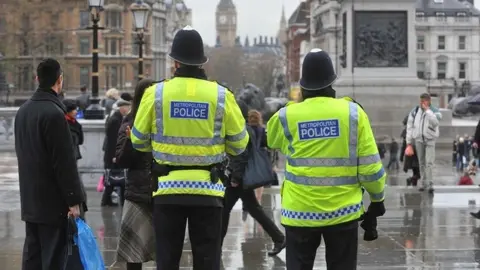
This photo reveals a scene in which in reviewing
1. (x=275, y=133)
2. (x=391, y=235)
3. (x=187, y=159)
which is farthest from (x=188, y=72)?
(x=391, y=235)

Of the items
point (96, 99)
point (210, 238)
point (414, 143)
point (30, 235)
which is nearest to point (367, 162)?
point (210, 238)

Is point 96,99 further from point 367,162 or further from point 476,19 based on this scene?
point 476,19

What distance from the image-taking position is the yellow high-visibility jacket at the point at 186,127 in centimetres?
652

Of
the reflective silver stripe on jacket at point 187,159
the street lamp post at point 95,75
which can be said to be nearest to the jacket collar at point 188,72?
the reflective silver stripe on jacket at point 187,159

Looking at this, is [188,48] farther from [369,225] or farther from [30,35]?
[30,35]

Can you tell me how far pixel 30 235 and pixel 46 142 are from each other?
2.54 ft

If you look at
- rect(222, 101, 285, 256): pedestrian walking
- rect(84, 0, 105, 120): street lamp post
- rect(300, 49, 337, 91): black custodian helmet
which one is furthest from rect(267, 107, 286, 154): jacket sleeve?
rect(84, 0, 105, 120): street lamp post

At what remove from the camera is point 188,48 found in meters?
6.73

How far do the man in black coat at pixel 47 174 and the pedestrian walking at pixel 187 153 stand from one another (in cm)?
59

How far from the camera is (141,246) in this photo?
8055 millimetres

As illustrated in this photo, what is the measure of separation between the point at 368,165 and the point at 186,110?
1.37 m

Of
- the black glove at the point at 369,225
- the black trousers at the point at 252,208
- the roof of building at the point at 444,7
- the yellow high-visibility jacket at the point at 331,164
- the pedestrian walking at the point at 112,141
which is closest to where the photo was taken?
the yellow high-visibility jacket at the point at 331,164

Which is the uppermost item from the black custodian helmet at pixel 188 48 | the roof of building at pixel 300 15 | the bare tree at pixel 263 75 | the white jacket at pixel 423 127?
the roof of building at pixel 300 15

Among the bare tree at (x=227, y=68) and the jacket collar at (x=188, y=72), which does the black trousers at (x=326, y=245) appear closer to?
the jacket collar at (x=188, y=72)
